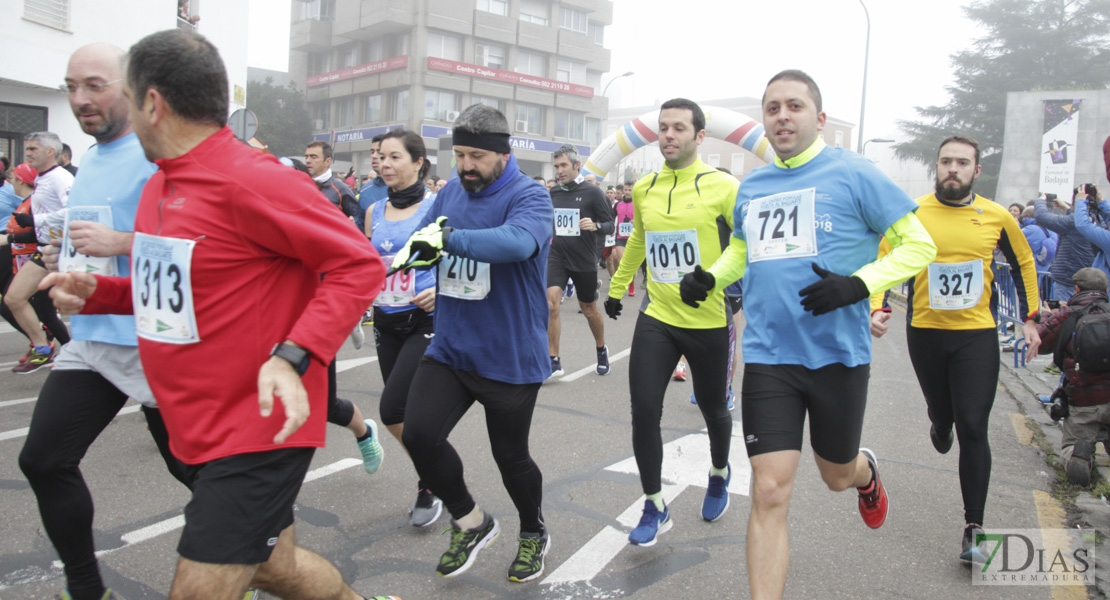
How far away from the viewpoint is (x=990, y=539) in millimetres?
3846

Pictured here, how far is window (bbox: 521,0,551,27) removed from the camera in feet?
194

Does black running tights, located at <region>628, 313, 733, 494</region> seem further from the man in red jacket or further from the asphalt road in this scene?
the man in red jacket

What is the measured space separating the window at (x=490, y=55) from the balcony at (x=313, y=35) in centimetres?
1396

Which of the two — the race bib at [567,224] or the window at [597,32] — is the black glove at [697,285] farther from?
the window at [597,32]

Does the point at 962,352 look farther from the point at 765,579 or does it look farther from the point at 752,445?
the point at 765,579

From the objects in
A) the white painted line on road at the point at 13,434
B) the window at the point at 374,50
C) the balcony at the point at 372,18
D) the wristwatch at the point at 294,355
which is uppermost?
the balcony at the point at 372,18

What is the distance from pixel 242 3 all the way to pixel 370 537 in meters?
21.7

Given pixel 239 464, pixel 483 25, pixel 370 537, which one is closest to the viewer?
pixel 239 464

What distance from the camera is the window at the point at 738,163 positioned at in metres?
96.0

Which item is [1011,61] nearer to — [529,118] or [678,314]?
[529,118]

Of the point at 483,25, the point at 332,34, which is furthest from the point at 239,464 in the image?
the point at 332,34

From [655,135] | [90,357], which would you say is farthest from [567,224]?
[90,357]

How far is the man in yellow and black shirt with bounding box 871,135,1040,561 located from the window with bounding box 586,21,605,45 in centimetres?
6323

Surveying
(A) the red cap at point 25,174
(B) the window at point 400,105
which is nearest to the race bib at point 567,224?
(A) the red cap at point 25,174
